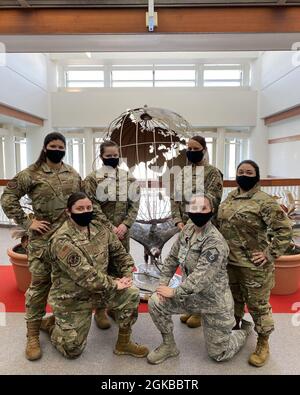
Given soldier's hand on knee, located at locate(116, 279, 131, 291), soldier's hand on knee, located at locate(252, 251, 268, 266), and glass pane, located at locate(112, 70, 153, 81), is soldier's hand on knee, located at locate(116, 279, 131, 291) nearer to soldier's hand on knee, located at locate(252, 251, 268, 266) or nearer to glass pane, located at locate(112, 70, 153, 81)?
soldier's hand on knee, located at locate(252, 251, 268, 266)

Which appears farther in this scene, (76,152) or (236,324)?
(76,152)

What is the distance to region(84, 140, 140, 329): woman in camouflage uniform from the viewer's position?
7.91 feet

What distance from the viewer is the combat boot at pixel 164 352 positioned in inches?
78.7

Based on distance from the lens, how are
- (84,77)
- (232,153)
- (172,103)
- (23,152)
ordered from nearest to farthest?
(172,103) → (23,152) → (84,77) → (232,153)

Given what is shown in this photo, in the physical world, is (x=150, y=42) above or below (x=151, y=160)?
above

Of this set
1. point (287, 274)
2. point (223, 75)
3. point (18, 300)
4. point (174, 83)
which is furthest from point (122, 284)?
point (223, 75)

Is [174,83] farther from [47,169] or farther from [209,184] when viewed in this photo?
[47,169]

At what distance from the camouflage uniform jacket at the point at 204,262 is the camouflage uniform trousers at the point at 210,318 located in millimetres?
69

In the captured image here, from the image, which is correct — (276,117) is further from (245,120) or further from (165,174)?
(165,174)

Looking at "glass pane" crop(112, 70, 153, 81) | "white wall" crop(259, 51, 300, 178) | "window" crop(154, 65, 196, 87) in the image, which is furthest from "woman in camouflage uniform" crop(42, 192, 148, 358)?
"glass pane" crop(112, 70, 153, 81)

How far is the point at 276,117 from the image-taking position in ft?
27.7

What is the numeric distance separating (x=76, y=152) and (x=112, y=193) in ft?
29.2

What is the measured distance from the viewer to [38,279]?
6.91 feet

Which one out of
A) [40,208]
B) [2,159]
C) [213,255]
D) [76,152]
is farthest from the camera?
[76,152]
